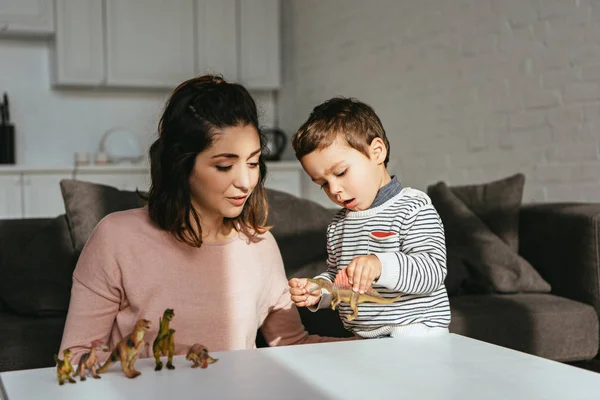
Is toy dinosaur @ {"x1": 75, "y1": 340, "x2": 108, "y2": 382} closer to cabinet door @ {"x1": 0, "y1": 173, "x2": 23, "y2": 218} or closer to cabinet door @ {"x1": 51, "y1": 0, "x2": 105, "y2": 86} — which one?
cabinet door @ {"x1": 0, "y1": 173, "x2": 23, "y2": 218}

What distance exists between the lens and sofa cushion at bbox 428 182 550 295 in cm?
287

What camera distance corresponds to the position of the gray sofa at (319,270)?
2447mm

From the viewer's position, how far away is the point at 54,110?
6.11 meters

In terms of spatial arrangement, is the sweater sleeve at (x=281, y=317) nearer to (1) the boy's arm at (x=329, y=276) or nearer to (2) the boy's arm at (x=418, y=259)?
(1) the boy's arm at (x=329, y=276)

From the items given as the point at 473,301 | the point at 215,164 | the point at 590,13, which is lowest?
the point at 473,301

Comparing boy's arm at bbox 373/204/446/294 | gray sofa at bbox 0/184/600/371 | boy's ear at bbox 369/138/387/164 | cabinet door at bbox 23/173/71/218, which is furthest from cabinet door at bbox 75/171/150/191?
boy's arm at bbox 373/204/446/294

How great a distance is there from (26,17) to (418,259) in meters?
4.78

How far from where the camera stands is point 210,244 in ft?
5.42

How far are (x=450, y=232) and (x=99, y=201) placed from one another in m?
1.29

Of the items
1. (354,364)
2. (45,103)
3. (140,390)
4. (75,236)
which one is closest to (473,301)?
(75,236)

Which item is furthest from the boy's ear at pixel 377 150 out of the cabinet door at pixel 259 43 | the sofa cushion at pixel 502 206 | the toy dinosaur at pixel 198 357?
the cabinet door at pixel 259 43

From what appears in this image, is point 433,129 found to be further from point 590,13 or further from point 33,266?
point 33,266

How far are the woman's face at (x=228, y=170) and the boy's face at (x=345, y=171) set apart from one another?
0.16 metres

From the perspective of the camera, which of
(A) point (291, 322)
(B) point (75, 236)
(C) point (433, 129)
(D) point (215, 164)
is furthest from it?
(C) point (433, 129)
